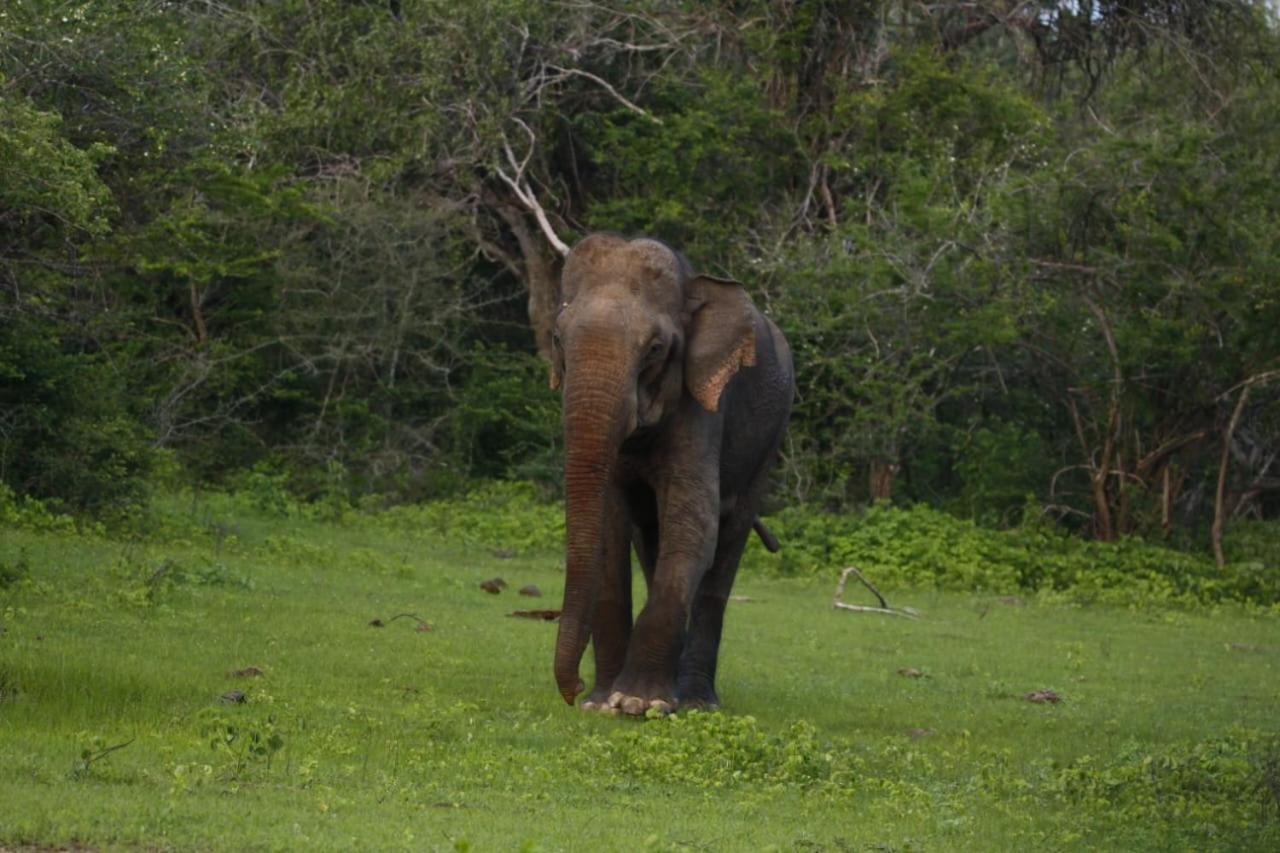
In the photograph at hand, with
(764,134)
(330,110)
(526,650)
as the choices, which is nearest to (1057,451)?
(764,134)

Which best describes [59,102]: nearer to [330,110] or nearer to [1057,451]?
Answer: [330,110]

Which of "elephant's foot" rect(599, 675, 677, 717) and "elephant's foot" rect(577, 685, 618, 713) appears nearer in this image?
"elephant's foot" rect(599, 675, 677, 717)

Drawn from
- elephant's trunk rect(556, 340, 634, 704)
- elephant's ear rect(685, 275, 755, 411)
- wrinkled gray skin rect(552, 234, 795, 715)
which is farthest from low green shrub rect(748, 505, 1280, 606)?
elephant's trunk rect(556, 340, 634, 704)

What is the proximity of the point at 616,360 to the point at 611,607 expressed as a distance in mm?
1838

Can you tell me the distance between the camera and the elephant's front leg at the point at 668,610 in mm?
11891

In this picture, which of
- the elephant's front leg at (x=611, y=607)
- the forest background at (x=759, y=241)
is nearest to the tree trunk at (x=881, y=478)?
the forest background at (x=759, y=241)

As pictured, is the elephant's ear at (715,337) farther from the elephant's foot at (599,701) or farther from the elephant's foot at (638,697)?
the elephant's foot at (599,701)

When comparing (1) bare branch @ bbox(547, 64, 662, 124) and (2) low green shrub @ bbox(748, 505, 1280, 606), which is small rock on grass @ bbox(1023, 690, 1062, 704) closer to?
(2) low green shrub @ bbox(748, 505, 1280, 606)

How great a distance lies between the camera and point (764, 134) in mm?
30875

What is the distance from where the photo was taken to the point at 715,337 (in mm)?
12250

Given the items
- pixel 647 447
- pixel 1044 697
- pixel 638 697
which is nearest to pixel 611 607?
pixel 638 697

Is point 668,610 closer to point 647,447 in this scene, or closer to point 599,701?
point 599,701

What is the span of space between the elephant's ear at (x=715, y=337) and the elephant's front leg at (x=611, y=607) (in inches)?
34.4

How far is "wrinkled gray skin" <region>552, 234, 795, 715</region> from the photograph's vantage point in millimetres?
11062
